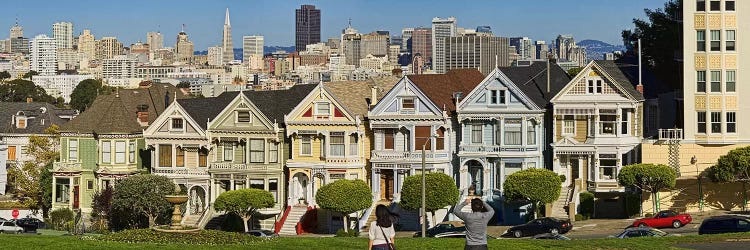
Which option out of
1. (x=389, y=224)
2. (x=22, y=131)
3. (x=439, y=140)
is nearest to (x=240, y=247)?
(x=389, y=224)

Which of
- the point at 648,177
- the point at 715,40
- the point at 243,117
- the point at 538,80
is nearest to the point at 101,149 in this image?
the point at 243,117

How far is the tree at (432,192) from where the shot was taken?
62125mm

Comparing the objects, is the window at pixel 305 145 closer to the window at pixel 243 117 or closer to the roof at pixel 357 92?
the roof at pixel 357 92

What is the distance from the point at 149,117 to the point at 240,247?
3604 centimetres

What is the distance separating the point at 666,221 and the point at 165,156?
25805 millimetres

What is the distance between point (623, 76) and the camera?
2581 inches

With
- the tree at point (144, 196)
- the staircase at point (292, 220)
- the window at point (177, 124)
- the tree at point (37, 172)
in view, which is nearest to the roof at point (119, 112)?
the window at point (177, 124)

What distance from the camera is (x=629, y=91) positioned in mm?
63500

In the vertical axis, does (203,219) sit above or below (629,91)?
below

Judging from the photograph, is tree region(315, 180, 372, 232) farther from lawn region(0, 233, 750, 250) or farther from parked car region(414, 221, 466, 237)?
lawn region(0, 233, 750, 250)

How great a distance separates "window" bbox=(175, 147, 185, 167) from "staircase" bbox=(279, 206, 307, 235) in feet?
21.6

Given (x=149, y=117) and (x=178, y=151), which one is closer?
(x=178, y=151)

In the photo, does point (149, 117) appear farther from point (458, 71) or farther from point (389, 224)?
point (389, 224)

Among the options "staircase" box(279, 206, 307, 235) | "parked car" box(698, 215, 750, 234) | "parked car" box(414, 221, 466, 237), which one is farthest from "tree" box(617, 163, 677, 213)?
"staircase" box(279, 206, 307, 235)
